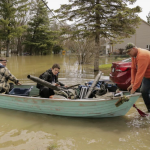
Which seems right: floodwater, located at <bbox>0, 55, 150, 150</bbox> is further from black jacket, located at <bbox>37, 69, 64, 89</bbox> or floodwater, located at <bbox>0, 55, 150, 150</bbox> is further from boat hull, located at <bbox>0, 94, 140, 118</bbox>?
black jacket, located at <bbox>37, 69, 64, 89</bbox>

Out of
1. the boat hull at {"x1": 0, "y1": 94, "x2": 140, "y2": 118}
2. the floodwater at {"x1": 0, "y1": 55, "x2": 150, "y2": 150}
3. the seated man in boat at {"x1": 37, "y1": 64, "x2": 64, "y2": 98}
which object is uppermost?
the seated man in boat at {"x1": 37, "y1": 64, "x2": 64, "y2": 98}

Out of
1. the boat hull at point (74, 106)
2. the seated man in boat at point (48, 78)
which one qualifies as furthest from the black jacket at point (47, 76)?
the boat hull at point (74, 106)

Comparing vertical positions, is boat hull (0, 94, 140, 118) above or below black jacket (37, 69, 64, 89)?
below

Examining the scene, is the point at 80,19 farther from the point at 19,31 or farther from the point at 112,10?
the point at 19,31

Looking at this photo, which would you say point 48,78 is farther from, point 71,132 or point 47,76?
point 71,132

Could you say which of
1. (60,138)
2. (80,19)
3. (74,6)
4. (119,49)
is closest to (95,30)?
(80,19)

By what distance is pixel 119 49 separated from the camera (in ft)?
108

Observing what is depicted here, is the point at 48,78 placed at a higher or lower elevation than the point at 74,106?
higher

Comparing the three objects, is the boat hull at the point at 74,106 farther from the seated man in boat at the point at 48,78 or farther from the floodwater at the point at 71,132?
the seated man in boat at the point at 48,78

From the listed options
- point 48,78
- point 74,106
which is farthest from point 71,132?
point 48,78

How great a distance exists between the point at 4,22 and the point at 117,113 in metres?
31.1

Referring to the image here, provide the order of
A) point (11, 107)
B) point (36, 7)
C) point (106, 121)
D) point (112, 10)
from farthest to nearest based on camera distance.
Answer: point (36, 7), point (112, 10), point (11, 107), point (106, 121)

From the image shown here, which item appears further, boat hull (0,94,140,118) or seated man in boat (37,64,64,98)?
seated man in boat (37,64,64,98)

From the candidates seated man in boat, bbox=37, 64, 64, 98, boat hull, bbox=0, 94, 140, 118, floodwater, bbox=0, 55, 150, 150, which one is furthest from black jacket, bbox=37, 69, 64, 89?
floodwater, bbox=0, 55, 150, 150
